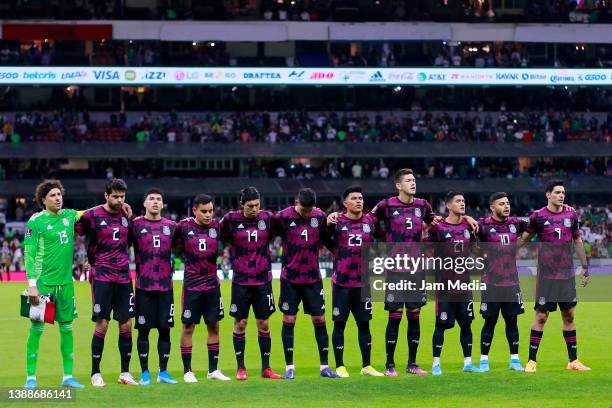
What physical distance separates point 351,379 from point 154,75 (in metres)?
42.6

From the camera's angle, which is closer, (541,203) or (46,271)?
(46,271)

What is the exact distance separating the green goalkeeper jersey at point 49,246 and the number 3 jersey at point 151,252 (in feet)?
3.00

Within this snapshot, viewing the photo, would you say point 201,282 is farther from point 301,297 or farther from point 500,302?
point 500,302

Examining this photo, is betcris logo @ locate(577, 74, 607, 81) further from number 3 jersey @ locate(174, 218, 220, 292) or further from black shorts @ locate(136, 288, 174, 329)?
black shorts @ locate(136, 288, 174, 329)

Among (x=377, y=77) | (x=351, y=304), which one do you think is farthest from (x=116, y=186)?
(x=377, y=77)

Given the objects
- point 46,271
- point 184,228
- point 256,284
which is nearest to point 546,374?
point 256,284

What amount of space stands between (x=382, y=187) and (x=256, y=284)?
41.1m

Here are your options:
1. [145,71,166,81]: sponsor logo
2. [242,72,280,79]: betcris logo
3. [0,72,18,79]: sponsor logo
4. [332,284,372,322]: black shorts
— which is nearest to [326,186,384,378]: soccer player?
[332,284,372,322]: black shorts

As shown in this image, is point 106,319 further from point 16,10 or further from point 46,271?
point 16,10

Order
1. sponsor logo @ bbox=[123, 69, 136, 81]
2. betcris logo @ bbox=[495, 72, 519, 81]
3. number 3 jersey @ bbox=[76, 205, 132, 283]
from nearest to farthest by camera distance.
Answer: number 3 jersey @ bbox=[76, 205, 132, 283]
sponsor logo @ bbox=[123, 69, 136, 81]
betcris logo @ bbox=[495, 72, 519, 81]

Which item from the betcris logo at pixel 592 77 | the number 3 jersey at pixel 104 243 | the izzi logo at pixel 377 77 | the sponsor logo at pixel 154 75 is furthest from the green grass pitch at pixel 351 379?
the betcris logo at pixel 592 77

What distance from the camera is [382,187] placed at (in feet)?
187

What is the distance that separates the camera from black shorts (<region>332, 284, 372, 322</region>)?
1608 centimetres

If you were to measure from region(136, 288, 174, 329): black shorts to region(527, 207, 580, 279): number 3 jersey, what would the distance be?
5187mm
